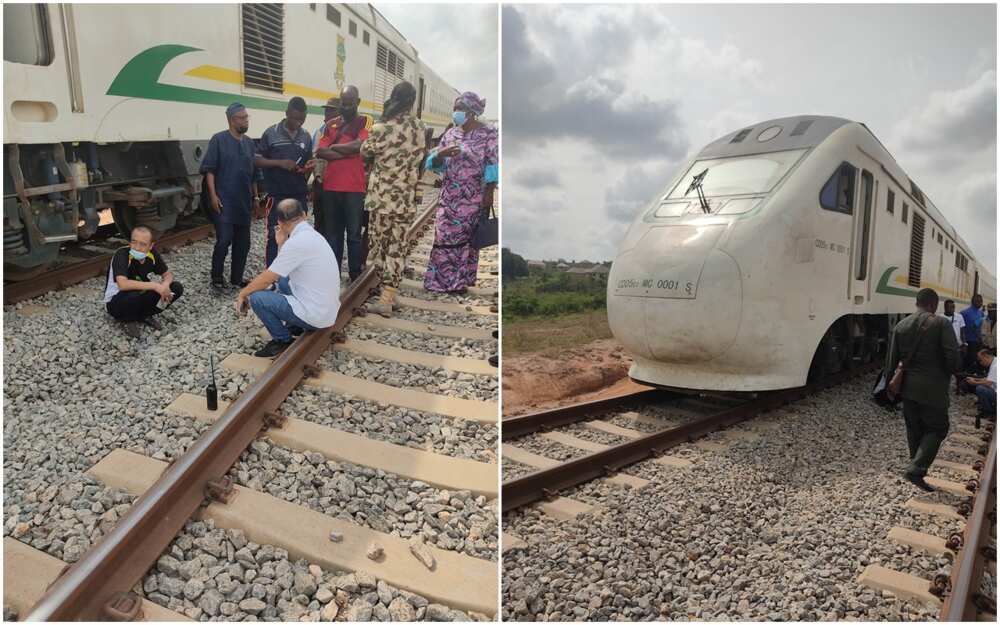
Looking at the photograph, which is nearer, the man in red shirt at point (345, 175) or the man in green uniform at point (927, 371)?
the man in green uniform at point (927, 371)

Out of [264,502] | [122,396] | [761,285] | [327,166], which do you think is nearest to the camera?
[264,502]

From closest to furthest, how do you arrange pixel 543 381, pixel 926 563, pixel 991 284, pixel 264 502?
pixel 264 502 → pixel 926 563 → pixel 543 381 → pixel 991 284

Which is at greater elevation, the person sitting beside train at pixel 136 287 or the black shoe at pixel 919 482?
the person sitting beside train at pixel 136 287

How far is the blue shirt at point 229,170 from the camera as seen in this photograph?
5.54m

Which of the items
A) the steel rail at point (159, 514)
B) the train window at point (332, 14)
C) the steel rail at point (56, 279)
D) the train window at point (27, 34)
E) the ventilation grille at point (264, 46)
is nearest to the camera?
the steel rail at point (159, 514)

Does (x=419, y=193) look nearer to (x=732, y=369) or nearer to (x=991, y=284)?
(x=732, y=369)

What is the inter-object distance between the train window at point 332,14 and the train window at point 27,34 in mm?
4630

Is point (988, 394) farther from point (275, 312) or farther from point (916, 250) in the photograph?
point (275, 312)

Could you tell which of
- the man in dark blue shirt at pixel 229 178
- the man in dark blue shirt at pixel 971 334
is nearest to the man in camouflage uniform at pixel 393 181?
the man in dark blue shirt at pixel 229 178

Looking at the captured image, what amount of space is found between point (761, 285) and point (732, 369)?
0.70 metres

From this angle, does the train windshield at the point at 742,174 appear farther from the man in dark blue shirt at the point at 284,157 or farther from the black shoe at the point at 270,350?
the black shoe at the point at 270,350

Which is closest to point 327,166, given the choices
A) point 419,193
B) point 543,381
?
point 419,193

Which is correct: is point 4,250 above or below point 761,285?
above

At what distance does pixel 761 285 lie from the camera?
510 centimetres
